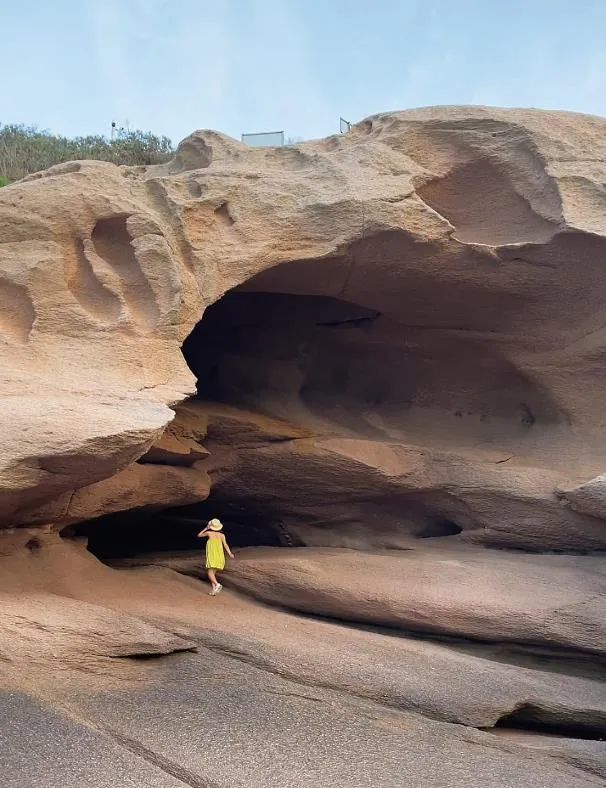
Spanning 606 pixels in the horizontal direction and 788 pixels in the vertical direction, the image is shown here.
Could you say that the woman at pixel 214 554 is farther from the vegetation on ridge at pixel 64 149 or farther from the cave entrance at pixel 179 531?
the vegetation on ridge at pixel 64 149

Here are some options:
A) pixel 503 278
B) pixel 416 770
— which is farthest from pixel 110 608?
pixel 503 278

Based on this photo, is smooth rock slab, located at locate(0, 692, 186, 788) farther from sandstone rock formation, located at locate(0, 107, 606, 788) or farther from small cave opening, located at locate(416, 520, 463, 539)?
small cave opening, located at locate(416, 520, 463, 539)

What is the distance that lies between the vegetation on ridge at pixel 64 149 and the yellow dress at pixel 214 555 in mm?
10180

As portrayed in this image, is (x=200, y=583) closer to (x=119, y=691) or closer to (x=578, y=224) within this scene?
(x=119, y=691)

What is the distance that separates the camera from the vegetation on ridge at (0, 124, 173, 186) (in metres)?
14.7

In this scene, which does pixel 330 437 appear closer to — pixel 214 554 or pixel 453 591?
pixel 214 554

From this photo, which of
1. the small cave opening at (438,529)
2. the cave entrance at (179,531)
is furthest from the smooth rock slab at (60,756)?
the small cave opening at (438,529)

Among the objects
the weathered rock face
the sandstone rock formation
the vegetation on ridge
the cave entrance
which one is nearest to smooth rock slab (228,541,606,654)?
the sandstone rock formation

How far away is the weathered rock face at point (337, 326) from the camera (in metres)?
4.33

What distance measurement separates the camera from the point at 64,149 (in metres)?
15.8

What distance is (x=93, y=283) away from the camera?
457 cm

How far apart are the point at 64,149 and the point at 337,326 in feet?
38.2

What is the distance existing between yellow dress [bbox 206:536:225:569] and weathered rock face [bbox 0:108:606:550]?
0.74 m

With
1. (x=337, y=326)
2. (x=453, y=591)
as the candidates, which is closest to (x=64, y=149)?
(x=337, y=326)
